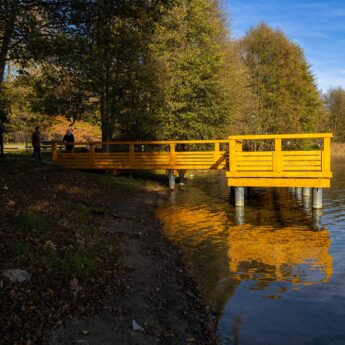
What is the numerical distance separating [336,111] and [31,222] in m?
67.2

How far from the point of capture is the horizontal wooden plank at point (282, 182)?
15045 millimetres

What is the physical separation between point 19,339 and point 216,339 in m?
2.71

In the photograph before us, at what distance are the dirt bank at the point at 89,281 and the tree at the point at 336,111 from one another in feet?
198

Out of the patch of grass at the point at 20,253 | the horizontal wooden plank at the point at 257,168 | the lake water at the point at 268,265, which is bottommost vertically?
the lake water at the point at 268,265

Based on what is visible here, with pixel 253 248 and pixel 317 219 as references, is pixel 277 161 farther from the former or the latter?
pixel 253 248

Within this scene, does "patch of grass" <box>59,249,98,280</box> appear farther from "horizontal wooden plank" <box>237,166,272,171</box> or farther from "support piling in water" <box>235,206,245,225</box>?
"horizontal wooden plank" <box>237,166,272,171</box>

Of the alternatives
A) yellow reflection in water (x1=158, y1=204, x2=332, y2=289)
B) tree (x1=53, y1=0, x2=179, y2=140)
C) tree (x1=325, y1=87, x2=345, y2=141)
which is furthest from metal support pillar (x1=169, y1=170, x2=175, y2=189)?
tree (x1=325, y1=87, x2=345, y2=141)

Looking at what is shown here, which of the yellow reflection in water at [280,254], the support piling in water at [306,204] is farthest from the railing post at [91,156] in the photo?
the yellow reflection in water at [280,254]

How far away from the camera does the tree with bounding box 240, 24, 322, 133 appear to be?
147ft

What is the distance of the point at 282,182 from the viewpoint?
606 inches

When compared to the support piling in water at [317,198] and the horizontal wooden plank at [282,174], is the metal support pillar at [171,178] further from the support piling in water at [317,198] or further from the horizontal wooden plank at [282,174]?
the support piling in water at [317,198]

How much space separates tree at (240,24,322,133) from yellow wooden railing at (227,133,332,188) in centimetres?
2904

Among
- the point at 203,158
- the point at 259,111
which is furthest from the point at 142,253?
the point at 259,111

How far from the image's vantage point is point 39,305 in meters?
5.73
